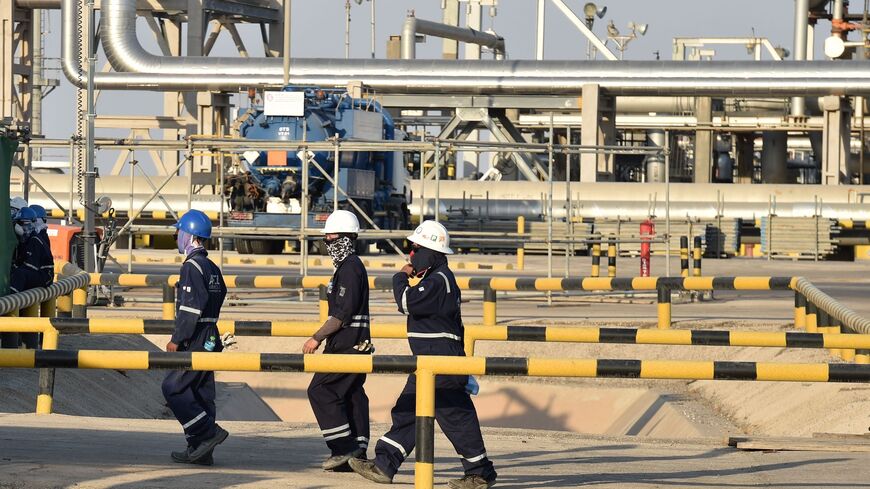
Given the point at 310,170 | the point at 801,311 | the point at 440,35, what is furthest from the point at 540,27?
the point at 801,311

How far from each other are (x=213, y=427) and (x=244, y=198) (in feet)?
77.5

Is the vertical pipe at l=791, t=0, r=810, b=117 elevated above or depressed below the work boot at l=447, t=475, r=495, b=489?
above

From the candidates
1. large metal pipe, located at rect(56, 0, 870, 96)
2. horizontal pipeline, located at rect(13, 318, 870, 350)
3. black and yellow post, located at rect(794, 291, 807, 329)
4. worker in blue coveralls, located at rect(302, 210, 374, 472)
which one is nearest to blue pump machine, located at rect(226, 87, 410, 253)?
large metal pipe, located at rect(56, 0, 870, 96)

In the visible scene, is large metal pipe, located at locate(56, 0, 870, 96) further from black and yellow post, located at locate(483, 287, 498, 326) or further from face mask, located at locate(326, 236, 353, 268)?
face mask, located at locate(326, 236, 353, 268)

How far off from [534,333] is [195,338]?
13.0ft

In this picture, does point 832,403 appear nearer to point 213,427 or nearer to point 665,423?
point 665,423

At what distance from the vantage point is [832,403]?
12.9m

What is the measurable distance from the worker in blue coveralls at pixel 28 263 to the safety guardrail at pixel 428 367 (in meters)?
5.98

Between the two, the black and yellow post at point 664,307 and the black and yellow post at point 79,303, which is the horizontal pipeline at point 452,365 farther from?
the black and yellow post at point 664,307

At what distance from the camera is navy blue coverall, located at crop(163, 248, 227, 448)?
8.73 metres

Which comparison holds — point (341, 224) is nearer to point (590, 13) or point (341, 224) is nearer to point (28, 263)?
point (28, 263)

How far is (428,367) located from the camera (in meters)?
7.44

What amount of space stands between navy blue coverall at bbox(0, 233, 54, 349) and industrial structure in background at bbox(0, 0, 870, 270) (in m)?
15.1

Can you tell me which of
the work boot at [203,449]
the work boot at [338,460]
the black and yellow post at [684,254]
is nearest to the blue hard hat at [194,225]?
the work boot at [203,449]
